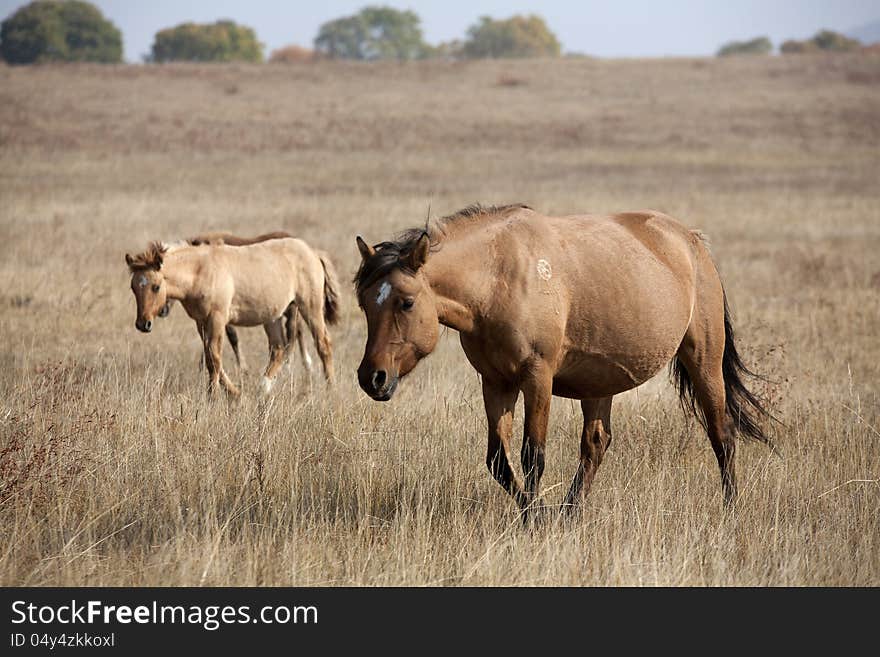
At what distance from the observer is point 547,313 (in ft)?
18.9

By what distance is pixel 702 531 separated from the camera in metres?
5.81

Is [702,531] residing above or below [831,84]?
below

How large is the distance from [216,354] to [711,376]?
15.5 feet

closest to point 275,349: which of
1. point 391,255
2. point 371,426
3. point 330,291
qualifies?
point 330,291

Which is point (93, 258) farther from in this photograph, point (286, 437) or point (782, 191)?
point (782, 191)

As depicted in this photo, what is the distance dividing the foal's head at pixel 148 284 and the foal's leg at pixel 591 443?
4405 mm

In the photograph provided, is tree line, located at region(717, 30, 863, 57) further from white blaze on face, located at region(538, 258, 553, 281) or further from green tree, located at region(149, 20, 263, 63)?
white blaze on face, located at region(538, 258, 553, 281)

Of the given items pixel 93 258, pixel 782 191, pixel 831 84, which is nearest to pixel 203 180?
pixel 93 258

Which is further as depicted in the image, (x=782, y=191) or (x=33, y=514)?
(x=782, y=191)

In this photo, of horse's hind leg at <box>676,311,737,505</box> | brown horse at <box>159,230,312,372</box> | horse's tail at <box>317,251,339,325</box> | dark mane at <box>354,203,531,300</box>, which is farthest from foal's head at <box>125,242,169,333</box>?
horse's hind leg at <box>676,311,737,505</box>

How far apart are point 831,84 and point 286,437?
5305cm

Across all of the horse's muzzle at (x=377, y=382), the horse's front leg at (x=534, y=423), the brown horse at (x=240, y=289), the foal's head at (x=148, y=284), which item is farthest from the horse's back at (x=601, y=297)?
the foal's head at (x=148, y=284)

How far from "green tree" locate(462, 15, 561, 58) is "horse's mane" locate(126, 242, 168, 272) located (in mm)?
111188

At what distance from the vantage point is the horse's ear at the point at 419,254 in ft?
17.3
